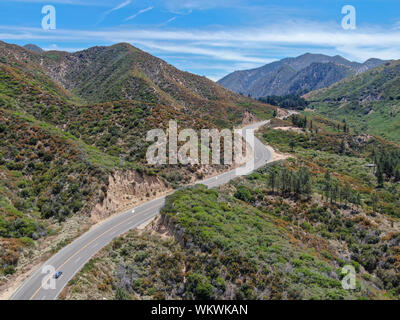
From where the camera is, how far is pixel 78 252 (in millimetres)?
26062

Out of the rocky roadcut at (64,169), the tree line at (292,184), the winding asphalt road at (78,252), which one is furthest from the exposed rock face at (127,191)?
the tree line at (292,184)

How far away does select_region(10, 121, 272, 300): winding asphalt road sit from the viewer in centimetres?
2093

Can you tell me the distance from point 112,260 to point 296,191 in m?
31.2

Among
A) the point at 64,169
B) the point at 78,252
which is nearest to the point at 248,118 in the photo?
the point at 64,169

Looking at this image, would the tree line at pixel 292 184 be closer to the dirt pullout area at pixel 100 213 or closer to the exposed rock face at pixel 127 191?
the dirt pullout area at pixel 100 213

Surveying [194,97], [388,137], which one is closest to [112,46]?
[194,97]

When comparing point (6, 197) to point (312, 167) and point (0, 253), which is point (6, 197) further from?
point (312, 167)

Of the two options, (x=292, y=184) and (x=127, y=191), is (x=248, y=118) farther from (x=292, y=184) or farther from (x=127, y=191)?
(x=127, y=191)
